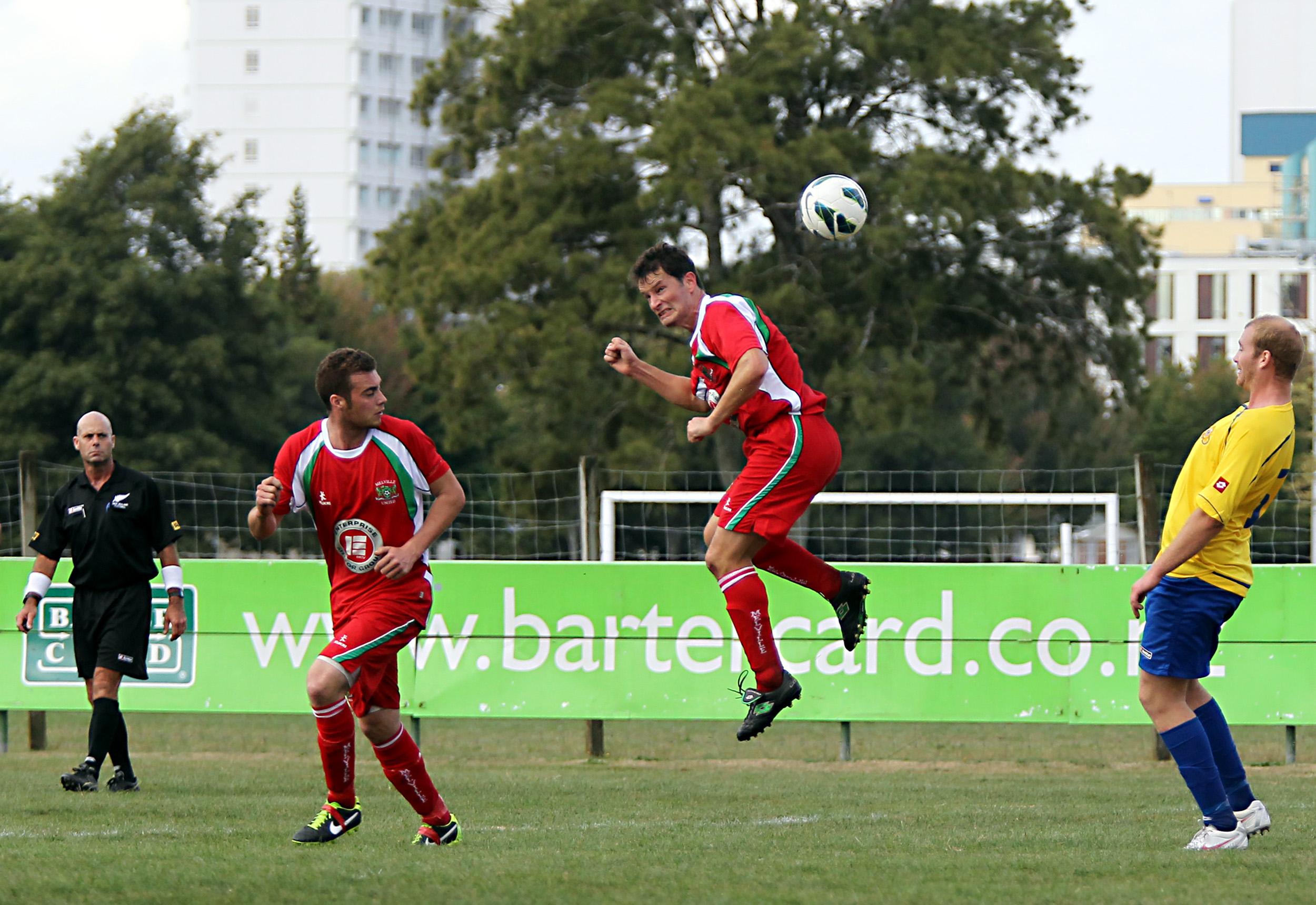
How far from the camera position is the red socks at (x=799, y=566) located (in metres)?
7.27

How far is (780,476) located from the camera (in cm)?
694

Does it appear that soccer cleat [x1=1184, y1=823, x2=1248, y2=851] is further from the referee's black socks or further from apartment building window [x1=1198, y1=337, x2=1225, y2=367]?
apartment building window [x1=1198, y1=337, x2=1225, y2=367]

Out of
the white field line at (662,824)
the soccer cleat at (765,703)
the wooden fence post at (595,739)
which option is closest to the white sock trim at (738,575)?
the soccer cleat at (765,703)

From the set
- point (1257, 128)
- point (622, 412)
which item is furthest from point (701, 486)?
point (1257, 128)

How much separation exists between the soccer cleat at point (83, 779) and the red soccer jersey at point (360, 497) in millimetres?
3381

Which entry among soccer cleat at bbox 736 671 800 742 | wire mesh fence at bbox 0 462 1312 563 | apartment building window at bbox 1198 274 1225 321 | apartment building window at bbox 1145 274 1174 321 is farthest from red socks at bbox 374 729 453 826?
apartment building window at bbox 1198 274 1225 321

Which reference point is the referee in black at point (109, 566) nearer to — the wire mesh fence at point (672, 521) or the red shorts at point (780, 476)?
the red shorts at point (780, 476)

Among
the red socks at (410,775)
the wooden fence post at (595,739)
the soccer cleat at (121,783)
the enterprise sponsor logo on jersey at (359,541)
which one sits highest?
the enterprise sponsor logo on jersey at (359,541)

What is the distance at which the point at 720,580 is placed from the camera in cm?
718

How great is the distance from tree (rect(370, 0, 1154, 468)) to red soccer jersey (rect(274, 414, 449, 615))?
72.2ft

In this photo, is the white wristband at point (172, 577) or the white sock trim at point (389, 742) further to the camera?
the white wristband at point (172, 577)

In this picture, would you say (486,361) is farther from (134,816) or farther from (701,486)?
(134,816)

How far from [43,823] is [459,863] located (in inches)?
109

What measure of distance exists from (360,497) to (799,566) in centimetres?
219
